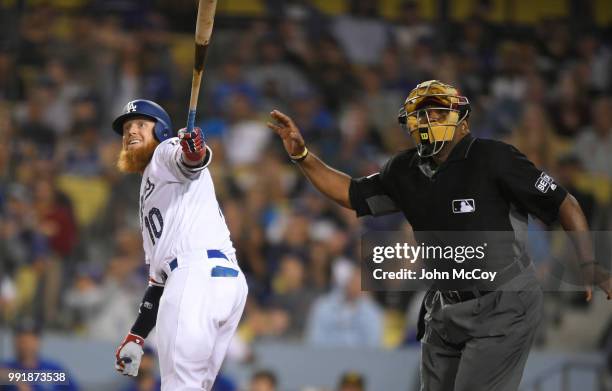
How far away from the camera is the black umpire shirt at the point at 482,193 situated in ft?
14.9

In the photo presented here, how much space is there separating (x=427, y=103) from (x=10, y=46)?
5995 millimetres

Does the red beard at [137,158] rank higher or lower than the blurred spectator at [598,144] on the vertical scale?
lower

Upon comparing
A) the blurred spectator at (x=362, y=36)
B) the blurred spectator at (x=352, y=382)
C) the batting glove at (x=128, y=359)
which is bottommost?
the blurred spectator at (x=352, y=382)

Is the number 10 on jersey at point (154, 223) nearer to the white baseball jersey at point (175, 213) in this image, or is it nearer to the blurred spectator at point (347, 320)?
the white baseball jersey at point (175, 213)

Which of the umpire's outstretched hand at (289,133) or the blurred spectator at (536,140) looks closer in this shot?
the umpire's outstretched hand at (289,133)

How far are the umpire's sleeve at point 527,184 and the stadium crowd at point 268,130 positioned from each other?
361 cm

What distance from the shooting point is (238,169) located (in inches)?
377

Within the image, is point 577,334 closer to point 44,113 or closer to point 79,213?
point 79,213

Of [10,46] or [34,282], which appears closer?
[34,282]

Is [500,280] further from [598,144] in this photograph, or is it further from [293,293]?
[598,144]

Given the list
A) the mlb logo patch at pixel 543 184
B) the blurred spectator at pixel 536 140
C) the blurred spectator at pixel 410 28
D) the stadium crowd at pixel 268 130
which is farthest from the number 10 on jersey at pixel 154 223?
the blurred spectator at pixel 410 28

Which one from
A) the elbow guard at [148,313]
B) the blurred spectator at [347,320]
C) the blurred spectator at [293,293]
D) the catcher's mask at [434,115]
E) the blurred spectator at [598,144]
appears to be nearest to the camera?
the catcher's mask at [434,115]

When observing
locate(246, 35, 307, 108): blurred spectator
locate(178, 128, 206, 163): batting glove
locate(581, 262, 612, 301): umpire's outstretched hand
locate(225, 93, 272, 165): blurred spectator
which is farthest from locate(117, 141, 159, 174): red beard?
locate(246, 35, 307, 108): blurred spectator

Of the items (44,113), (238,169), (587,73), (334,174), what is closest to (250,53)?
(238,169)
